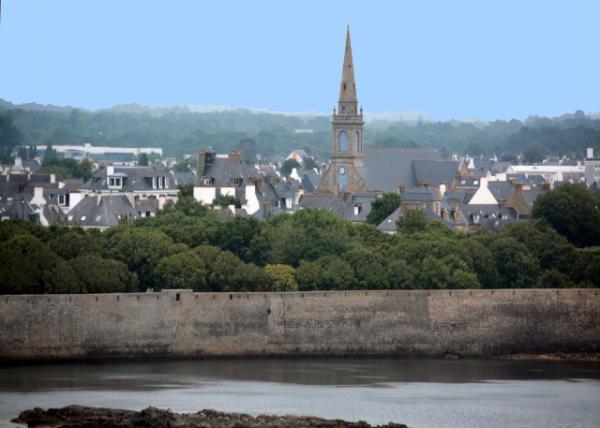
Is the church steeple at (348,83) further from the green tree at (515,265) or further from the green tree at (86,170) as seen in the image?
the green tree at (515,265)

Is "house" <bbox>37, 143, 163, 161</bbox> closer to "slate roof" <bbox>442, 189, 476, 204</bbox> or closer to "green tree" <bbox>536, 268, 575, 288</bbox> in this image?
"slate roof" <bbox>442, 189, 476, 204</bbox>

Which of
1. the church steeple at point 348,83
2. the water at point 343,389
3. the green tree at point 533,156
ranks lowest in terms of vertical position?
the water at point 343,389

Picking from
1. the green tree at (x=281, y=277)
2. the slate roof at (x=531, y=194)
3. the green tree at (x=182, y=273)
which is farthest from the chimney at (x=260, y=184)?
the green tree at (x=182, y=273)

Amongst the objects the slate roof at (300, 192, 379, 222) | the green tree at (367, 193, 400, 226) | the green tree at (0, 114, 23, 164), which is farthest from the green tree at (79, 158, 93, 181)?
the green tree at (367, 193, 400, 226)

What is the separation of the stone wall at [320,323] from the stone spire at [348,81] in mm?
34975

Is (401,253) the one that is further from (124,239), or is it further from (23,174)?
(23,174)

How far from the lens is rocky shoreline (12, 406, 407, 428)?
36375 mm

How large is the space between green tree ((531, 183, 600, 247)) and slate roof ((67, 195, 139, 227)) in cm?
1110

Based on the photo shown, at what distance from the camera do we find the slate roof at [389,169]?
270ft

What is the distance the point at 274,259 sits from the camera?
54250 millimetres

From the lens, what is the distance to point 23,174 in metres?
78.6

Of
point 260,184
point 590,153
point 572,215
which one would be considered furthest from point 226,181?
point 590,153

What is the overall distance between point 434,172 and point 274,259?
3062 cm

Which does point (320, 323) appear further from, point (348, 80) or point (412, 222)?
point (348, 80)
